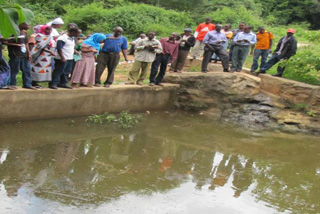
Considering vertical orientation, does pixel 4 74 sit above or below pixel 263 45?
below

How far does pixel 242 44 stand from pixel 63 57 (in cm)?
494

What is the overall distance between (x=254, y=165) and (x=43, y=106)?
403 cm

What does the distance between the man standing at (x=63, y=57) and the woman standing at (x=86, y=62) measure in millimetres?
189

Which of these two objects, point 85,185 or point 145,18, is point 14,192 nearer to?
point 85,185

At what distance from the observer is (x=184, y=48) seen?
31.5ft

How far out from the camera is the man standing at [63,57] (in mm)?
7020

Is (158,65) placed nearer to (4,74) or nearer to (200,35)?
(200,35)

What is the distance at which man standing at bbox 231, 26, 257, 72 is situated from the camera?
9906 mm

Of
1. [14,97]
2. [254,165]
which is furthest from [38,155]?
[254,165]

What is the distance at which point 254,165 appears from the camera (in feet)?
20.5

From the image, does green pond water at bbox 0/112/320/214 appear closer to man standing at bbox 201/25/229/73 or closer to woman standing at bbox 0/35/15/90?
woman standing at bbox 0/35/15/90

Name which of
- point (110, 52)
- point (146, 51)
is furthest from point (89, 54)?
point (146, 51)

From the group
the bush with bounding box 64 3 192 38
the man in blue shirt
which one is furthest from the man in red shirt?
the bush with bounding box 64 3 192 38

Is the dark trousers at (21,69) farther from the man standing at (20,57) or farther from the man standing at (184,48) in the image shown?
the man standing at (184,48)
